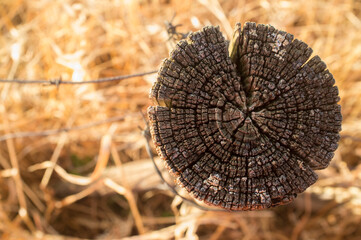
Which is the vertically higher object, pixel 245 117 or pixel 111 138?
pixel 111 138

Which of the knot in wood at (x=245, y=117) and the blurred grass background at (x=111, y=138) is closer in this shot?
the knot in wood at (x=245, y=117)

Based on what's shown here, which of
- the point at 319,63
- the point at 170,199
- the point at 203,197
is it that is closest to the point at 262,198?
the point at 203,197

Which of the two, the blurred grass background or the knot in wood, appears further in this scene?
the blurred grass background

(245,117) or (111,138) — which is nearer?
(245,117)
